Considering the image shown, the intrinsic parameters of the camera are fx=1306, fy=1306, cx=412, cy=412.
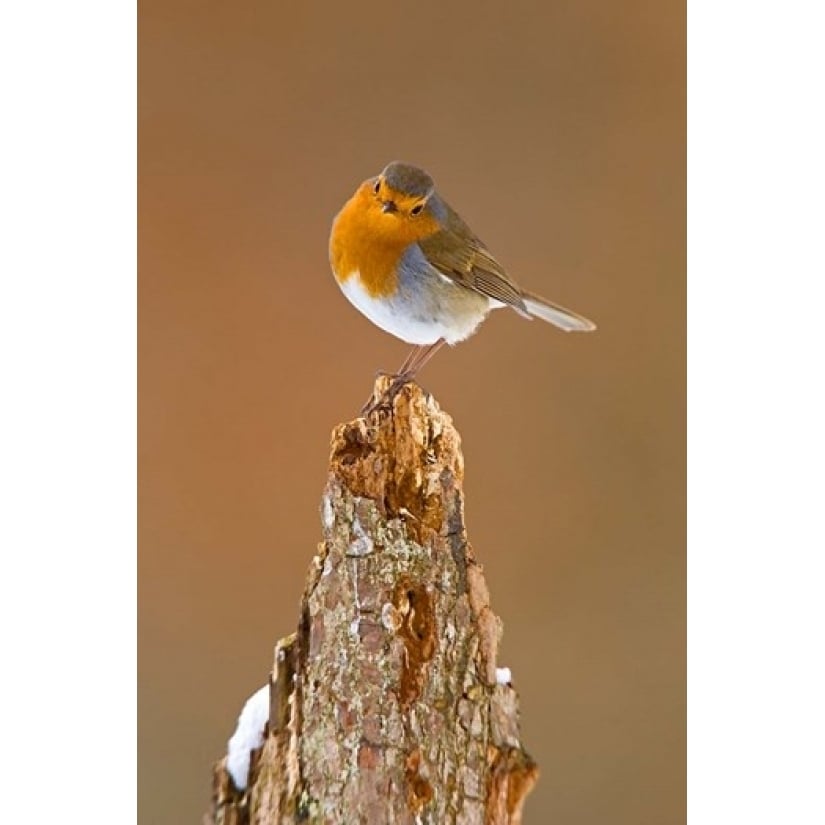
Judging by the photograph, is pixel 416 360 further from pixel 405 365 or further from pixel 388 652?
pixel 388 652

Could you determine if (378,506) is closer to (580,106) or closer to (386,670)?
(386,670)

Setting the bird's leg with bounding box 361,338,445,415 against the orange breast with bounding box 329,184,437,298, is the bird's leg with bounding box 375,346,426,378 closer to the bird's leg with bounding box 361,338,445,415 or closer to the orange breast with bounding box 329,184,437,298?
the bird's leg with bounding box 361,338,445,415

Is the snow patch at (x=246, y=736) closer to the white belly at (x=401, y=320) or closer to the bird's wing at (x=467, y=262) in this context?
the white belly at (x=401, y=320)

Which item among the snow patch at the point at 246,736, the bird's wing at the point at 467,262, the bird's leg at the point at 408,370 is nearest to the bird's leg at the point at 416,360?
the bird's leg at the point at 408,370

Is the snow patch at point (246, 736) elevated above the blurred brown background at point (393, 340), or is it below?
below

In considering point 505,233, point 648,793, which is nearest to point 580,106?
point 505,233

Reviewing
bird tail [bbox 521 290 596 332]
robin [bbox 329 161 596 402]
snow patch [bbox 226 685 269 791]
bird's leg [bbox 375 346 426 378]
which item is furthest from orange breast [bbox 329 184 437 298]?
snow patch [bbox 226 685 269 791]
